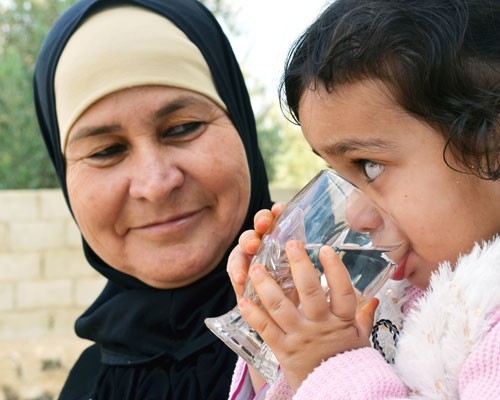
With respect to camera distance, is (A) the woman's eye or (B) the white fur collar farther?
(A) the woman's eye

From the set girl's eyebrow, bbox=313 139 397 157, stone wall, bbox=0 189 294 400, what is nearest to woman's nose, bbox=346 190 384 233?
girl's eyebrow, bbox=313 139 397 157

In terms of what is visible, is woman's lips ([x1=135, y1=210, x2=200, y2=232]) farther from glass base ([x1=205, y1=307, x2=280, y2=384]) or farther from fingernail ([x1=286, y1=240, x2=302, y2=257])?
fingernail ([x1=286, y1=240, x2=302, y2=257])

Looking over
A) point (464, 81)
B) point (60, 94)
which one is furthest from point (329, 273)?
point (60, 94)

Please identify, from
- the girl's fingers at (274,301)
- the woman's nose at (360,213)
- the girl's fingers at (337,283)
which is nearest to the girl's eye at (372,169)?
the woman's nose at (360,213)

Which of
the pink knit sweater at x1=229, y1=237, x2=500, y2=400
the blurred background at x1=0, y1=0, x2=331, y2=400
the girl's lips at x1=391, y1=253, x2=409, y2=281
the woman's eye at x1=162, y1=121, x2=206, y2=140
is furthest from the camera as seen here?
the blurred background at x1=0, y1=0, x2=331, y2=400

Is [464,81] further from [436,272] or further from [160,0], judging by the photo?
[160,0]

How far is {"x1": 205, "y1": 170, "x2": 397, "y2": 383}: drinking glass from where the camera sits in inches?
67.9

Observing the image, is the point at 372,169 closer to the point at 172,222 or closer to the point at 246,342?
the point at 246,342

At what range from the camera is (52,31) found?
9.52 feet

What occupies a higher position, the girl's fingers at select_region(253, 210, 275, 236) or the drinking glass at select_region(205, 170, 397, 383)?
the drinking glass at select_region(205, 170, 397, 383)

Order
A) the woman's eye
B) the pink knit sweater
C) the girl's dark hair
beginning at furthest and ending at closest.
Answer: the woman's eye → the girl's dark hair → the pink knit sweater

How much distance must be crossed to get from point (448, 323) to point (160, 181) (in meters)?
1.11

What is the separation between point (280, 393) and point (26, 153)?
7.85 metres

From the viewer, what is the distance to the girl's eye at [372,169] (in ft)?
5.91
